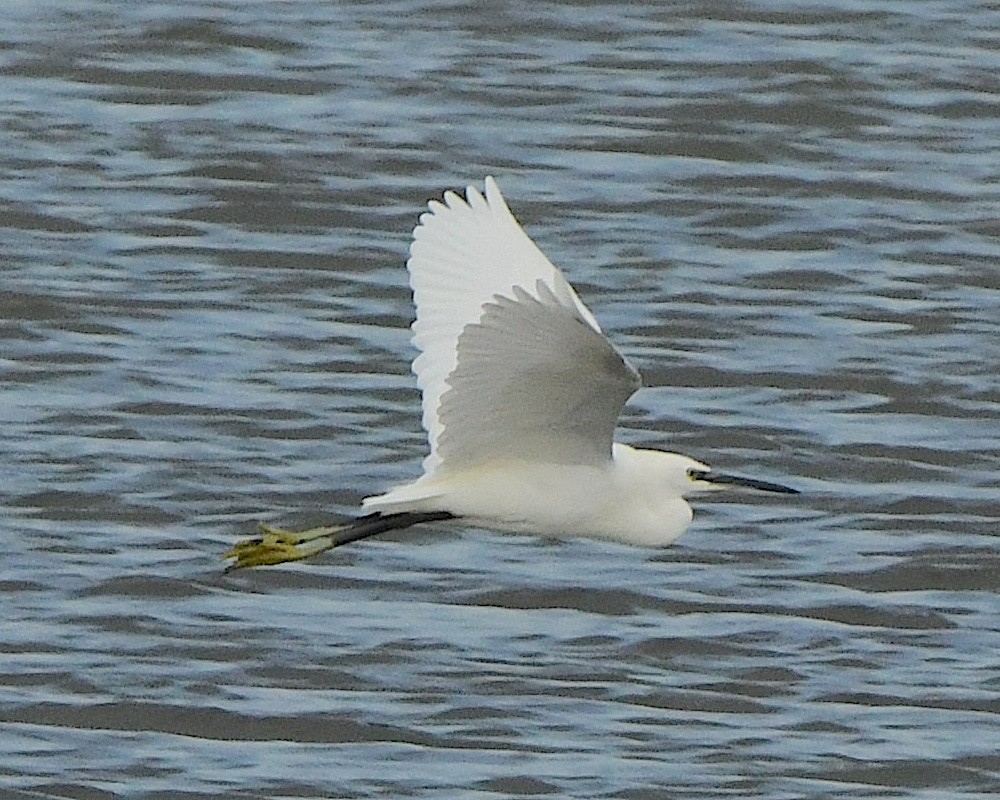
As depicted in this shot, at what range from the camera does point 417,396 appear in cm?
1124

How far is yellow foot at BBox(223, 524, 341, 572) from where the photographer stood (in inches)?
324

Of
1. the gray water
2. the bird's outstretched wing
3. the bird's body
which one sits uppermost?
the bird's outstretched wing

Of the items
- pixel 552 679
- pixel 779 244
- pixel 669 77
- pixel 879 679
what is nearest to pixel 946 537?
pixel 879 679

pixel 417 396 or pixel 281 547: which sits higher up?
pixel 281 547

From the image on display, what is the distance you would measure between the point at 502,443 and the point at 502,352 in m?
0.71

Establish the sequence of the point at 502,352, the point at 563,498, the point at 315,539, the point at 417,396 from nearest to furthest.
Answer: the point at 502,352 < the point at 563,498 < the point at 315,539 < the point at 417,396

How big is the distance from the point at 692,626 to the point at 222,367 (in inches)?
95.2

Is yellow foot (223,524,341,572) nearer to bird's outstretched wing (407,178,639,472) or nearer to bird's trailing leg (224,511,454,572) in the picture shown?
bird's trailing leg (224,511,454,572)

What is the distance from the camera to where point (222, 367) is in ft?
37.6

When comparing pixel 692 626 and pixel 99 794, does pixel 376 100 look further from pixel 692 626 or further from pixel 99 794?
pixel 99 794

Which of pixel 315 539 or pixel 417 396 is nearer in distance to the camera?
pixel 315 539

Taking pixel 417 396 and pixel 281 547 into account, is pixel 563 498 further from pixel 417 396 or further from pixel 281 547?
pixel 417 396

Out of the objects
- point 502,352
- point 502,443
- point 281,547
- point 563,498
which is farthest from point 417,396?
point 502,352

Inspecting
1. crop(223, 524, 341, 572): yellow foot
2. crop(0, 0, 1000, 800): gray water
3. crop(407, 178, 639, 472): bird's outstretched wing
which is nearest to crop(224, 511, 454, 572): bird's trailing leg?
crop(223, 524, 341, 572): yellow foot
